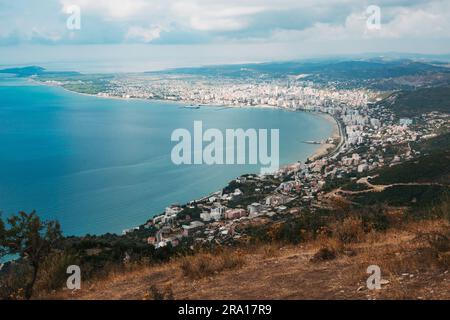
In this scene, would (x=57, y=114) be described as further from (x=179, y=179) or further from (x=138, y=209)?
(x=138, y=209)

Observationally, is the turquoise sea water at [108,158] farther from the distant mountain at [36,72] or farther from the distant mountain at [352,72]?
the distant mountain at [36,72]

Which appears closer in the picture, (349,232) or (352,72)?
(349,232)

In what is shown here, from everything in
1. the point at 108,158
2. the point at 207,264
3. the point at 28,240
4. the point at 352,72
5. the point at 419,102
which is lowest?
the point at 108,158

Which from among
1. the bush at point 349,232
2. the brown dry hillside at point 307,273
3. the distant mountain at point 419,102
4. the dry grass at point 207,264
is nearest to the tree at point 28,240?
the brown dry hillside at point 307,273

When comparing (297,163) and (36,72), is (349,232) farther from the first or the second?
(36,72)

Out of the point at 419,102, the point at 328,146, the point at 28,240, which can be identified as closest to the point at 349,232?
the point at 28,240

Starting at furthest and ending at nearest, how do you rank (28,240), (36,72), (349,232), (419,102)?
1. (36,72)
2. (419,102)
3. (349,232)
4. (28,240)
